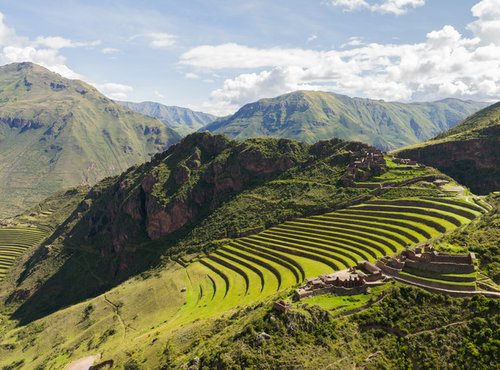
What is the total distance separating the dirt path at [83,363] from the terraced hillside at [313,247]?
2392 cm

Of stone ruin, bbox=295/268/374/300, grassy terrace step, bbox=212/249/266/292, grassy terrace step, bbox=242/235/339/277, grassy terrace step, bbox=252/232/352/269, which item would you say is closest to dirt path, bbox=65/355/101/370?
grassy terrace step, bbox=212/249/266/292

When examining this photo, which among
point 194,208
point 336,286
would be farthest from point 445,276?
point 194,208

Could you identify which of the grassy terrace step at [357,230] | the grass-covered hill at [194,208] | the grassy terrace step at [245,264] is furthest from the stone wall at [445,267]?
the grass-covered hill at [194,208]

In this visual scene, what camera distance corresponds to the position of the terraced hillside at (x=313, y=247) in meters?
93.1

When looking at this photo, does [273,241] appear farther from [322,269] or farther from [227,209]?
[227,209]

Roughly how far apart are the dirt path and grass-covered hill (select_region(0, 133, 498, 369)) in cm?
381

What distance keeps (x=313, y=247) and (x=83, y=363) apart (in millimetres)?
62596

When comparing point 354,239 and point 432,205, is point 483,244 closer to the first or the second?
point 354,239

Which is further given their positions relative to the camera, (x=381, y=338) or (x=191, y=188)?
(x=191, y=188)

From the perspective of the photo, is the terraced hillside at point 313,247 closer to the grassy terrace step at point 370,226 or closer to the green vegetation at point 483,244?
the grassy terrace step at point 370,226

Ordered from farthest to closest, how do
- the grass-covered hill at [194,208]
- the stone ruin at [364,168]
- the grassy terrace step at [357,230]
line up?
the grass-covered hill at [194,208], the stone ruin at [364,168], the grassy terrace step at [357,230]

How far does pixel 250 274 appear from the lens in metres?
107

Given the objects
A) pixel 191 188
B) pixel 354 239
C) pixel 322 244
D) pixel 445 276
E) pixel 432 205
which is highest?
pixel 191 188

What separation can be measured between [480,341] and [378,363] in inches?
514
